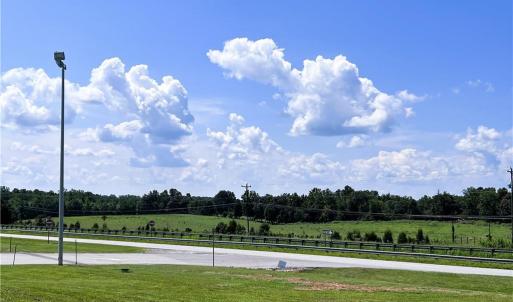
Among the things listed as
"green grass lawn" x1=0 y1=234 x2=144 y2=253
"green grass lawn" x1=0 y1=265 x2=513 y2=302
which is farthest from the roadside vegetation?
"green grass lawn" x1=0 y1=265 x2=513 y2=302

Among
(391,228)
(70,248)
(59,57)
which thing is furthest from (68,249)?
(391,228)

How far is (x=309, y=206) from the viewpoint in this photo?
169000mm

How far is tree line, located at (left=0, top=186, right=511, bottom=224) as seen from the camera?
150 m

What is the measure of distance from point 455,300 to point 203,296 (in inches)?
272

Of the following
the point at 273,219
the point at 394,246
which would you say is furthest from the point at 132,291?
the point at 273,219

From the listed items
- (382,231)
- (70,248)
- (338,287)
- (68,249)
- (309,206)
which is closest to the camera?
(338,287)

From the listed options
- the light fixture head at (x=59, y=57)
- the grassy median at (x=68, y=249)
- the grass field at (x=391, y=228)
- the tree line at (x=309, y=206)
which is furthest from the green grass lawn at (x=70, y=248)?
the tree line at (x=309, y=206)

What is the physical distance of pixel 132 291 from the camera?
51.4 feet

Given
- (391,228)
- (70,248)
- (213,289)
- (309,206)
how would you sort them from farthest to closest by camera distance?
(309,206)
(391,228)
(70,248)
(213,289)

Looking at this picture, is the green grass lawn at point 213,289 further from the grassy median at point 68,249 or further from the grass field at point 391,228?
the grass field at point 391,228

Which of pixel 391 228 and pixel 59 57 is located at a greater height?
pixel 59 57

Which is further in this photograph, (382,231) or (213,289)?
(382,231)

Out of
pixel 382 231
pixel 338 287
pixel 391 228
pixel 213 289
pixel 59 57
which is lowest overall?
pixel 382 231

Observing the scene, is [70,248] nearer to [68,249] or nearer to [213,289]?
[68,249]
